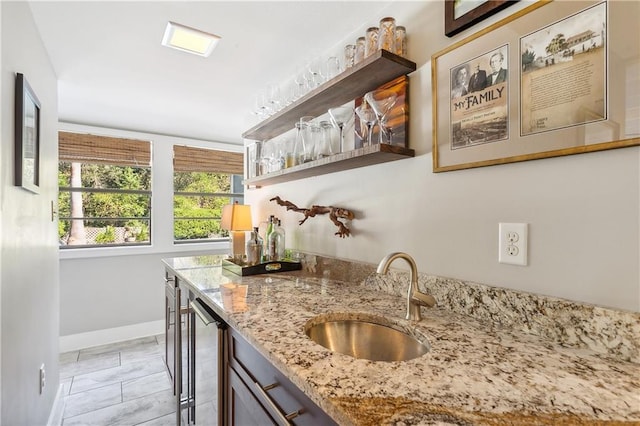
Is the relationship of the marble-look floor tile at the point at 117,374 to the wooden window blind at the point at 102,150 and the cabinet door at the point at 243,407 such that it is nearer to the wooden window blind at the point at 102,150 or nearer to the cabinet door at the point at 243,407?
the cabinet door at the point at 243,407

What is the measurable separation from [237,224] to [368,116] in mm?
1277

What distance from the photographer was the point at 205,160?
156 inches

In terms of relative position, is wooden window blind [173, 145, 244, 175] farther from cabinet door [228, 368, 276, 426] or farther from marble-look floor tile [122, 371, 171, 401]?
cabinet door [228, 368, 276, 426]

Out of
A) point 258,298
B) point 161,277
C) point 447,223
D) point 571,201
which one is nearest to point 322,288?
point 258,298

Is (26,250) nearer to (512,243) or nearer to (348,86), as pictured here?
(348,86)

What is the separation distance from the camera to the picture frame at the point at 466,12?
1.05m

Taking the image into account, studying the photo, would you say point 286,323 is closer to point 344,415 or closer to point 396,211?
point 344,415

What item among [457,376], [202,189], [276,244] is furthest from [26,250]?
[202,189]

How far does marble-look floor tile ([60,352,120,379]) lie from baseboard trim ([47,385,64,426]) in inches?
17.7

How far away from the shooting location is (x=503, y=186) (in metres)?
1.04

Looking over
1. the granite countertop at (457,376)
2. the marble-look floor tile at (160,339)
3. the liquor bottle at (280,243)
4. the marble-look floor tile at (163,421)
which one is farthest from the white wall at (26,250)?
the liquor bottle at (280,243)

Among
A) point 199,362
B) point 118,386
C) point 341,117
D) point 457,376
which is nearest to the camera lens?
point 457,376

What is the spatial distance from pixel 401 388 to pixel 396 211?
88cm

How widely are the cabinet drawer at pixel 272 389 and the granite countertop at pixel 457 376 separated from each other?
0.07 m
